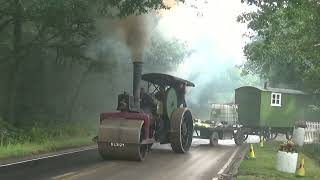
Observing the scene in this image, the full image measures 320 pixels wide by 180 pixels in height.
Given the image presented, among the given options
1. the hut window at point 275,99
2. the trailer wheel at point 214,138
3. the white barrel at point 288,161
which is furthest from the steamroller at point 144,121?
the hut window at point 275,99

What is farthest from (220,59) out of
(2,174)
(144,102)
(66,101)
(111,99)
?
(2,174)

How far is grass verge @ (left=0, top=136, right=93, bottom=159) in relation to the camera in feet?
53.5

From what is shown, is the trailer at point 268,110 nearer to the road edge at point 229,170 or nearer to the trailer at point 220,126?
the trailer at point 220,126

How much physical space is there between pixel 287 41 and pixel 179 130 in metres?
12.9

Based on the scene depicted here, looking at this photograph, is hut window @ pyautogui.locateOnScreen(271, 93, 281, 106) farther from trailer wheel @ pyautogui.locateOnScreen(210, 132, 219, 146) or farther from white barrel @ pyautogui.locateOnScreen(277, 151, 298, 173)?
white barrel @ pyautogui.locateOnScreen(277, 151, 298, 173)

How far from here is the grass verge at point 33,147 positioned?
642 inches

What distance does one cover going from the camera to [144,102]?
726 inches

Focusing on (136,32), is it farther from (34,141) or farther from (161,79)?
(34,141)

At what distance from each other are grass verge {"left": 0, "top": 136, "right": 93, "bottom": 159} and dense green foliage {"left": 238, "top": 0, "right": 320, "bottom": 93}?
8.94m

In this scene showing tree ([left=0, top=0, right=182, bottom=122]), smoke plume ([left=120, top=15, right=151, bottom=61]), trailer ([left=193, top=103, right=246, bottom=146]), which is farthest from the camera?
trailer ([left=193, top=103, right=246, bottom=146])

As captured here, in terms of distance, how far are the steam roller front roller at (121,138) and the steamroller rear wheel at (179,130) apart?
10.9 ft

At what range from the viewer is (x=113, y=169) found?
14.0m

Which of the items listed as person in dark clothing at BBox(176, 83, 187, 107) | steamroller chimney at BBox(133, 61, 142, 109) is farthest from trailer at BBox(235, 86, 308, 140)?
steamroller chimney at BBox(133, 61, 142, 109)

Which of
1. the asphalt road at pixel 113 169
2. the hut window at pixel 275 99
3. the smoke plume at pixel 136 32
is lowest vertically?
the asphalt road at pixel 113 169
